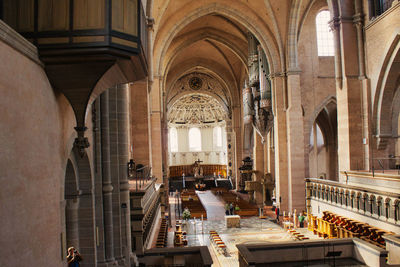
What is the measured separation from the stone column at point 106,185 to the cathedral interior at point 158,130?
0.11 ft

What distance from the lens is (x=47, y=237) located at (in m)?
5.00

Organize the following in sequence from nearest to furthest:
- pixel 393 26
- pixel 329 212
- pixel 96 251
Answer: pixel 96 251
pixel 393 26
pixel 329 212

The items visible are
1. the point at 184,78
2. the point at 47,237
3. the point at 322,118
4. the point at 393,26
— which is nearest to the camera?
the point at 47,237

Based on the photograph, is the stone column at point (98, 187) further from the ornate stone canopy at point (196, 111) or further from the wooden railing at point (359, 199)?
the ornate stone canopy at point (196, 111)

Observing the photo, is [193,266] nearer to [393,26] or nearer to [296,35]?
[393,26]

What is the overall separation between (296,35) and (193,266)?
15.6m

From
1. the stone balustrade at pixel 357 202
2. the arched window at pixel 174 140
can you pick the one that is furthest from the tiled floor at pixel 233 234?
the arched window at pixel 174 140

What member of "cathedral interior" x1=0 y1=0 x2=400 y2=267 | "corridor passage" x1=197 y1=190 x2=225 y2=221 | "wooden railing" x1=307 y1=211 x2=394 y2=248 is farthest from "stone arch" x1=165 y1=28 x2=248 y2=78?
"wooden railing" x1=307 y1=211 x2=394 y2=248

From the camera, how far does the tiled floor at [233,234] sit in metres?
14.2

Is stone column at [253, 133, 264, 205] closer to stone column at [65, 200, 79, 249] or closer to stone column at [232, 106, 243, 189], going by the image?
stone column at [232, 106, 243, 189]

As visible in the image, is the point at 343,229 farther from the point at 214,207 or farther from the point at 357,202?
the point at 214,207

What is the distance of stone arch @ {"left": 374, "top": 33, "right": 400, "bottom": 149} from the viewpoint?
13.3 metres

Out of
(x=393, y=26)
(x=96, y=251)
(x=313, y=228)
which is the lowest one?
(x=313, y=228)

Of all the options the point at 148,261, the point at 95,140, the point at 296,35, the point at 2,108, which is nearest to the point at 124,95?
the point at 95,140
